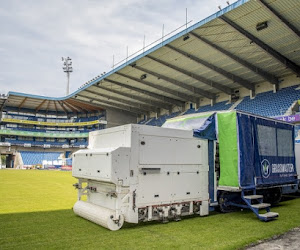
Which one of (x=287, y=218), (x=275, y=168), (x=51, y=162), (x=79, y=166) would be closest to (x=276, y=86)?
(x=275, y=168)

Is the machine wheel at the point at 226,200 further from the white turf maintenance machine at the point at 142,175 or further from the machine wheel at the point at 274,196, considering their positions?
the machine wheel at the point at 274,196

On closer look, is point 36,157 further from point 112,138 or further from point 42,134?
point 112,138

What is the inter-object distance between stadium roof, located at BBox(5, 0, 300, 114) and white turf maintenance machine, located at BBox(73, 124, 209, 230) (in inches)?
460

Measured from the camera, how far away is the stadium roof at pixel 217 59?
16.3 metres

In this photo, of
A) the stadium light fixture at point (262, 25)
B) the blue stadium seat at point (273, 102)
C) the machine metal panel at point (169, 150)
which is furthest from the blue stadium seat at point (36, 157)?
the machine metal panel at point (169, 150)

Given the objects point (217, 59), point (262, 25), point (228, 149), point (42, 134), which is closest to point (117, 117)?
point (42, 134)

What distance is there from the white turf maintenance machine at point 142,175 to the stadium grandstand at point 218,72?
1169 centimetres

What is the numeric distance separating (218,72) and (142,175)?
66.2 ft

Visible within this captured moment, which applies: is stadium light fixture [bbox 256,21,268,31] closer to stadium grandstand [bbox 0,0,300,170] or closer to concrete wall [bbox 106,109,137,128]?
stadium grandstand [bbox 0,0,300,170]

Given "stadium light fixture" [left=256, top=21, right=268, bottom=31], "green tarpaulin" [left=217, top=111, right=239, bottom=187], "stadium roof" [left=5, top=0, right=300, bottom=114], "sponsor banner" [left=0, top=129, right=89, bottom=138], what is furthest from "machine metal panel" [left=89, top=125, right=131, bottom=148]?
"sponsor banner" [left=0, top=129, right=89, bottom=138]

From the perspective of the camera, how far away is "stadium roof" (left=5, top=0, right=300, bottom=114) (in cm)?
1630

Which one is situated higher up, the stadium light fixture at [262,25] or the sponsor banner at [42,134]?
the stadium light fixture at [262,25]

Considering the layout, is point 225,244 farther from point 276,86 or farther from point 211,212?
point 276,86

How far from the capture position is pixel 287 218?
7.27 metres
